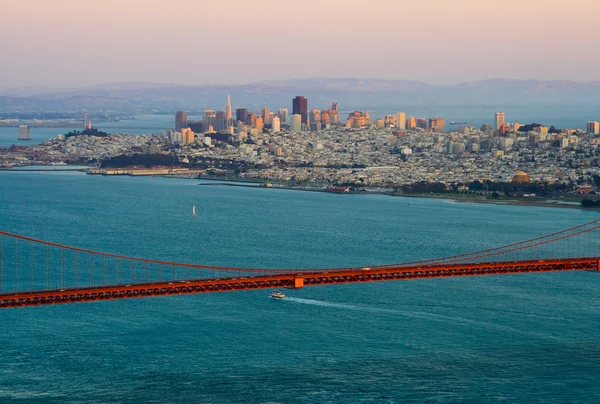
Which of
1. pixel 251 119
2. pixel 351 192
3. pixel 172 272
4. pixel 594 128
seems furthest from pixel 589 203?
pixel 251 119

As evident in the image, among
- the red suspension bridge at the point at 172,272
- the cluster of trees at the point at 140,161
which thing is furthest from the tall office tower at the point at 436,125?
the red suspension bridge at the point at 172,272

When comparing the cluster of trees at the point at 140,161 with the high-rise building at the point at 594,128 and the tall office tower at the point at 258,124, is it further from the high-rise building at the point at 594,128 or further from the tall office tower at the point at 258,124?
the high-rise building at the point at 594,128

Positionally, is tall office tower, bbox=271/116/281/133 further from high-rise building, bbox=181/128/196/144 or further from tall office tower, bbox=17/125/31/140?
tall office tower, bbox=17/125/31/140

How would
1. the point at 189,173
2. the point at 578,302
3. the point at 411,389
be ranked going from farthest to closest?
the point at 189,173 → the point at 578,302 → the point at 411,389

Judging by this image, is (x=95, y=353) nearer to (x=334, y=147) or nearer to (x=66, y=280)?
(x=66, y=280)

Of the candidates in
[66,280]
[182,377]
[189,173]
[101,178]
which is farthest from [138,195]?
[182,377]

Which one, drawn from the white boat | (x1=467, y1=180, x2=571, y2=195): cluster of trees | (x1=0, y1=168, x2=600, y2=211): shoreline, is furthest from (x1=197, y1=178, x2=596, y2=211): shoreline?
the white boat
